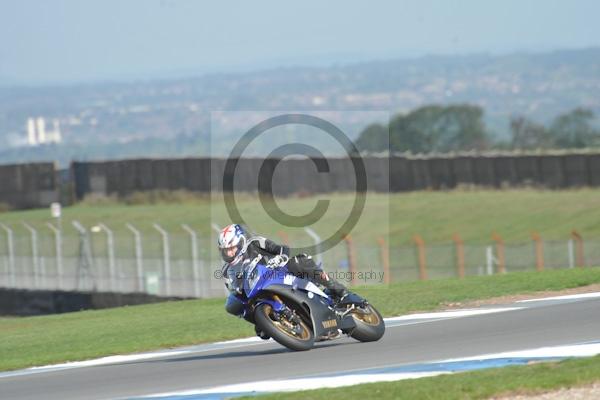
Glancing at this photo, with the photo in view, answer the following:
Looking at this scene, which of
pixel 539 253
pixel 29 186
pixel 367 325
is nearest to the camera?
pixel 367 325

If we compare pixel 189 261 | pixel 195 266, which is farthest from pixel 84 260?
pixel 195 266

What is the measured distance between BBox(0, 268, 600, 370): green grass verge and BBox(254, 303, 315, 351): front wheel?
115 inches

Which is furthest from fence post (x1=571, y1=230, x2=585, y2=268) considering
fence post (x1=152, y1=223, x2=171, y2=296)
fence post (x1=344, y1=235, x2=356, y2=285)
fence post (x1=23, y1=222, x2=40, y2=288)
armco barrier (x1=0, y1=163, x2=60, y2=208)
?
armco barrier (x1=0, y1=163, x2=60, y2=208)

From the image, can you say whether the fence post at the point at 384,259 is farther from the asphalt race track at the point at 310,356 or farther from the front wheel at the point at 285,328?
the front wheel at the point at 285,328

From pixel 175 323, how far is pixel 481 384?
30.8 feet

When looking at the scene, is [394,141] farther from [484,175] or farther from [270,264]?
[270,264]

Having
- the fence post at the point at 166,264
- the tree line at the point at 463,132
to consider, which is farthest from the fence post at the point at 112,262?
the tree line at the point at 463,132

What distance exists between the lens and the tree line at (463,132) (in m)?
97.2

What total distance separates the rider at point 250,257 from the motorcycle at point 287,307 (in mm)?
59

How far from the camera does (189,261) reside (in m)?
29.2

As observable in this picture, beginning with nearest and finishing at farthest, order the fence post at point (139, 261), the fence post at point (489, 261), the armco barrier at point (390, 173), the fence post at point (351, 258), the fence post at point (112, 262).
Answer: the fence post at point (351, 258) → the fence post at point (489, 261) → the fence post at point (139, 261) → the fence post at point (112, 262) → the armco barrier at point (390, 173)

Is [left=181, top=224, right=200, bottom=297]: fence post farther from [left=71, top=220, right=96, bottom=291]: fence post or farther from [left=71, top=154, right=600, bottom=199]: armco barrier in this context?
[left=71, top=154, right=600, bottom=199]: armco barrier

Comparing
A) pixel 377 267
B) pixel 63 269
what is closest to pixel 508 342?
pixel 377 267

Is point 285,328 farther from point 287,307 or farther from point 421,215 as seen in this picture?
point 421,215
